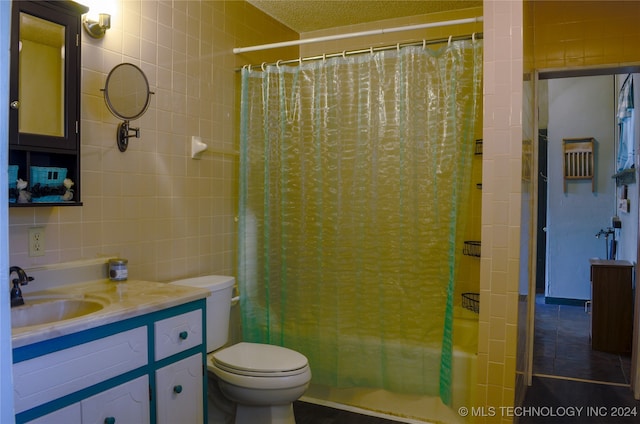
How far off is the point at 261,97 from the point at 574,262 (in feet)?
14.0

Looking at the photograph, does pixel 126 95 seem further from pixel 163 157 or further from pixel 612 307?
pixel 612 307

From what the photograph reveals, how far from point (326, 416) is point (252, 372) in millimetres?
714

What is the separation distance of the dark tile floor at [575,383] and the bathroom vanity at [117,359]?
6.23 ft

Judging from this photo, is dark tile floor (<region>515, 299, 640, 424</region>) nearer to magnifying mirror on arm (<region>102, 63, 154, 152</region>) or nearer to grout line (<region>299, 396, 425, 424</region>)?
grout line (<region>299, 396, 425, 424</region>)

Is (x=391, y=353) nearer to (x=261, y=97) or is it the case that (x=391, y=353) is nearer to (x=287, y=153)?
(x=287, y=153)

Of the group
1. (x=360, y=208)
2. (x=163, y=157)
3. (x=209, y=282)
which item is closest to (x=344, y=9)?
(x=360, y=208)

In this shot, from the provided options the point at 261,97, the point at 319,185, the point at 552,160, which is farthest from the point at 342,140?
the point at 552,160

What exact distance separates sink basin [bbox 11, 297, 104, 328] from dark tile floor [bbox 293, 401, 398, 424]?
4.47 feet

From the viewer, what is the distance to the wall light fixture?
204cm

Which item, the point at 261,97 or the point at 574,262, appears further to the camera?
the point at 574,262

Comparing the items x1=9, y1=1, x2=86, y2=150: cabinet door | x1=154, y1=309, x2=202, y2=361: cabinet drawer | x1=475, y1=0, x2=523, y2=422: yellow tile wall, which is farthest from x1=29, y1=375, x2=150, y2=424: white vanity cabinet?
x1=475, y1=0, x2=523, y2=422: yellow tile wall

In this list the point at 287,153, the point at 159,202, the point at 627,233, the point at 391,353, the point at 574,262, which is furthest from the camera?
the point at 574,262

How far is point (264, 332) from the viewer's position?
2914 mm

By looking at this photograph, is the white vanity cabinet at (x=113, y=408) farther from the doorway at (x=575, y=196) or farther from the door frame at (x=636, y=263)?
the doorway at (x=575, y=196)
